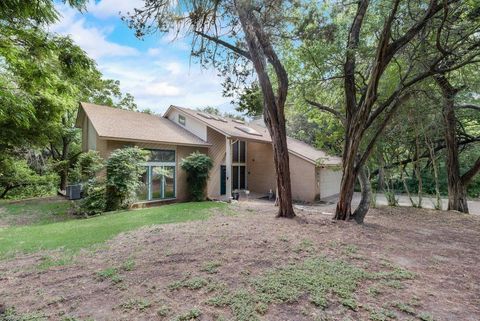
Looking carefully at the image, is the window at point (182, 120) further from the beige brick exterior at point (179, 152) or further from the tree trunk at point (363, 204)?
the tree trunk at point (363, 204)

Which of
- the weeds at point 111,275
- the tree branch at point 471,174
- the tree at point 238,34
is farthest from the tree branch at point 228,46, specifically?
the tree branch at point 471,174

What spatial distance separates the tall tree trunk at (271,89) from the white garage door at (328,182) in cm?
942

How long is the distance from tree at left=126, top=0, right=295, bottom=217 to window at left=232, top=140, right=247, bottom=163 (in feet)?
30.6

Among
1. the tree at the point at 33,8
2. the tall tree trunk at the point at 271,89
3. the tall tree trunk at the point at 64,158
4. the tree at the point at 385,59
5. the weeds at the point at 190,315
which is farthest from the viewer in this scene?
the tall tree trunk at the point at 64,158

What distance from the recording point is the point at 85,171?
1084cm

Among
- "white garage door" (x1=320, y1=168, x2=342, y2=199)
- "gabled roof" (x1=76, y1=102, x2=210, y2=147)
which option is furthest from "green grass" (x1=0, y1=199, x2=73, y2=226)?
"white garage door" (x1=320, y1=168, x2=342, y2=199)

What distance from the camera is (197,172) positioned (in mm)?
13539

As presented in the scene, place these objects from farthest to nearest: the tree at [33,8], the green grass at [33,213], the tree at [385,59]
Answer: the green grass at [33,213]
the tree at [385,59]
the tree at [33,8]

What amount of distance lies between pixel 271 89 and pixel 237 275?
18.5 feet

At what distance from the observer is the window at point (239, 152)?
17.7 metres

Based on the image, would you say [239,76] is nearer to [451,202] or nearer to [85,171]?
[85,171]

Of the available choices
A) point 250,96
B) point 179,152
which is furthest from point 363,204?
point 179,152

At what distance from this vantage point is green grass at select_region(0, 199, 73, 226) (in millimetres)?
9477

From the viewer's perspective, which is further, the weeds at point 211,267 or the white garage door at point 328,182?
the white garage door at point 328,182
